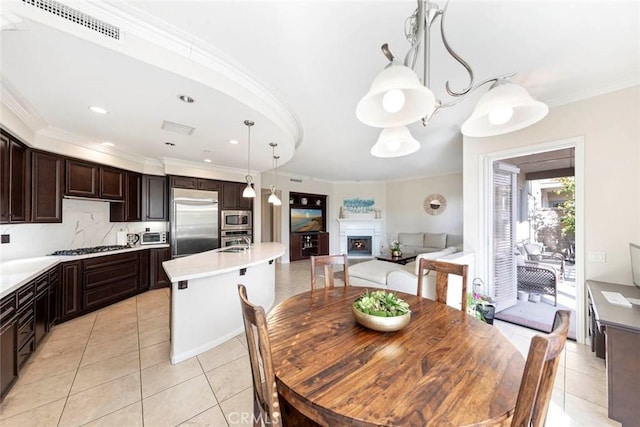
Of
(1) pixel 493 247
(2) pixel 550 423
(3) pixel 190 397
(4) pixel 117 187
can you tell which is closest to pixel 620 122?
(1) pixel 493 247

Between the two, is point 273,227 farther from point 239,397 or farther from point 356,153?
point 239,397

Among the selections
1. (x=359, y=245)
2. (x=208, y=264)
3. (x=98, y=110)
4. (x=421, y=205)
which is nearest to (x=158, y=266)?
(x=208, y=264)

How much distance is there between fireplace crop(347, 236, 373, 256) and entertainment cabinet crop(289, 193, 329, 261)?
0.82m

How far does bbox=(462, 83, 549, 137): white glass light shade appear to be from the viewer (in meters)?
1.17

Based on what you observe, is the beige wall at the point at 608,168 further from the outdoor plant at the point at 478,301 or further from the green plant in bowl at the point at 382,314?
the green plant in bowl at the point at 382,314

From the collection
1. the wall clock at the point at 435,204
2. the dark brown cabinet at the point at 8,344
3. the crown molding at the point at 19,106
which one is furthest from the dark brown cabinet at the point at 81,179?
the wall clock at the point at 435,204

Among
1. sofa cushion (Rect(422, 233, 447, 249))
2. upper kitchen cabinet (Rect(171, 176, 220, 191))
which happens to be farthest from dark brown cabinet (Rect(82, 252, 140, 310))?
sofa cushion (Rect(422, 233, 447, 249))

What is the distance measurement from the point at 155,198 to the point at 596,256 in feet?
21.2

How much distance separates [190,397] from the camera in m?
1.86

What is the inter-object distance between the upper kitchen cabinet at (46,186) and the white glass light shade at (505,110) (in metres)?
4.74

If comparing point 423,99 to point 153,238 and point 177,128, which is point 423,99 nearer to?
point 177,128

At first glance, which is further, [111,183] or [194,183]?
[194,183]

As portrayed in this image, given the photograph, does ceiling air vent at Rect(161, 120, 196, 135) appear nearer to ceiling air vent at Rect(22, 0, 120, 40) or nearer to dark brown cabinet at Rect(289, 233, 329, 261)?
ceiling air vent at Rect(22, 0, 120, 40)

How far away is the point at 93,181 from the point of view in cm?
360
